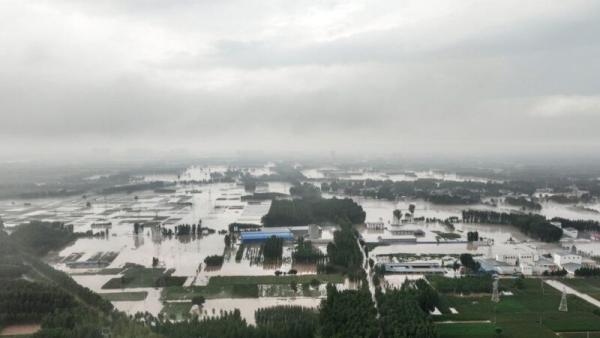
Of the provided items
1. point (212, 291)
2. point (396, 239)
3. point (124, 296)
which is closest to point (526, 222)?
point (396, 239)

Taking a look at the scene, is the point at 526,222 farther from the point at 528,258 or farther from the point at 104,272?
the point at 104,272

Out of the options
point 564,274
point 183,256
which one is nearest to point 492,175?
point 564,274

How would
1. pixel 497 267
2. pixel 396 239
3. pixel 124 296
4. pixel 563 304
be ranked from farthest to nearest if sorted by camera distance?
pixel 396 239 → pixel 497 267 → pixel 124 296 → pixel 563 304

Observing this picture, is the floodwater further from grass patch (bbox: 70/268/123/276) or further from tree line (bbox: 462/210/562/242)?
grass patch (bbox: 70/268/123/276)

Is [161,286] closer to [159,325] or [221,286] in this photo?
[221,286]

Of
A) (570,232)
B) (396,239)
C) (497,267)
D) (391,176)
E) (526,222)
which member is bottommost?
(497,267)

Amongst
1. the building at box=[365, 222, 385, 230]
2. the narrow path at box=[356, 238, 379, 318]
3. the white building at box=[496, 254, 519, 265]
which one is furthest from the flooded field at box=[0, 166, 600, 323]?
the white building at box=[496, 254, 519, 265]
